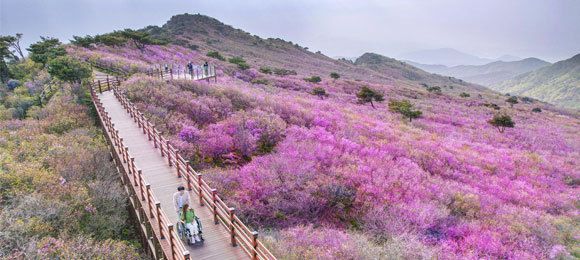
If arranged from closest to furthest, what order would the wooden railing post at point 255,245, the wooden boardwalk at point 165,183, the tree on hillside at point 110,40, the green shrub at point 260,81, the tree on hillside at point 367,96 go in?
the wooden railing post at point 255,245, the wooden boardwalk at point 165,183, the tree on hillside at point 367,96, the green shrub at point 260,81, the tree on hillside at point 110,40

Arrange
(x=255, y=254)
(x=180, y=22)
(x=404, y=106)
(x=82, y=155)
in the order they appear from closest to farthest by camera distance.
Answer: (x=255, y=254) → (x=82, y=155) → (x=404, y=106) → (x=180, y=22)

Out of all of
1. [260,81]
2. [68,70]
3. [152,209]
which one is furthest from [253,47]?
[152,209]

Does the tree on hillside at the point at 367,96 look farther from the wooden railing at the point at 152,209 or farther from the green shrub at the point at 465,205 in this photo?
the wooden railing at the point at 152,209

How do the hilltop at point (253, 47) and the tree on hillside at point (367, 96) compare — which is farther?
the hilltop at point (253, 47)

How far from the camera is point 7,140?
16516mm

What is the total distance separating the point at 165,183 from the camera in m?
12.7

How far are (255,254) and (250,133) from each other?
1173cm

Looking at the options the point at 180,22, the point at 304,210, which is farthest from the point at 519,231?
the point at 180,22

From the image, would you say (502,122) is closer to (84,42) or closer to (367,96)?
(367,96)

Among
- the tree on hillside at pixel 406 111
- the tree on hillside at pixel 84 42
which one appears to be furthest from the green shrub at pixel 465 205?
the tree on hillside at pixel 84 42

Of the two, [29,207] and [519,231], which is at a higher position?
[29,207]

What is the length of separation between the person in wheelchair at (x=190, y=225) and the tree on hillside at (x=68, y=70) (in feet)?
69.2

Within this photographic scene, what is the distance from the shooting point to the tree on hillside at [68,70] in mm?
24500

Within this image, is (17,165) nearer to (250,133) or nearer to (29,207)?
(29,207)
